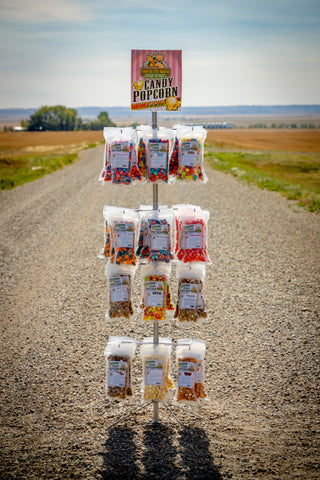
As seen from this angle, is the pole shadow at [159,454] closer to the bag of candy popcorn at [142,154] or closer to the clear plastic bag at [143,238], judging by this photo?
the clear plastic bag at [143,238]

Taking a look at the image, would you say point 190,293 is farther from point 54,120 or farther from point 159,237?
point 54,120

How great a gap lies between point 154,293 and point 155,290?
1.4 inches

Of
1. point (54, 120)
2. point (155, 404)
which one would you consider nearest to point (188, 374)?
point (155, 404)

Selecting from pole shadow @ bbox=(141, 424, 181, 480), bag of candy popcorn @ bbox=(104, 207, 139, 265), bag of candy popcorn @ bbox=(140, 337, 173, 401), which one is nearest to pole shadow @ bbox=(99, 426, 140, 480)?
pole shadow @ bbox=(141, 424, 181, 480)

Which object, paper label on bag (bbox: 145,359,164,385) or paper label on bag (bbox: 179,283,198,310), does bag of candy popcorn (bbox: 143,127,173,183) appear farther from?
paper label on bag (bbox: 145,359,164,385)

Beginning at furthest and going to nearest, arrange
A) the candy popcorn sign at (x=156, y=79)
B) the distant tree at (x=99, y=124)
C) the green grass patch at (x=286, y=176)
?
1. the distant tree at (x=99, y=124)
2. the green grass patch at (x=286, y=176)
3. the candy popcorn sign at (x=156, y=79)

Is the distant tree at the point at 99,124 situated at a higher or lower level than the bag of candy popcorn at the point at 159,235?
higher

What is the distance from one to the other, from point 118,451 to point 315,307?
182 inches

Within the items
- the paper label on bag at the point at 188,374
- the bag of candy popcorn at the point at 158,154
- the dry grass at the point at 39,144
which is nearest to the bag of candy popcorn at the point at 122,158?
the bag of candy popcorn at the point at 158,154

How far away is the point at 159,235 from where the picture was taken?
4.27 m

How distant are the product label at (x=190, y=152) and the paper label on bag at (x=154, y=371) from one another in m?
2.02

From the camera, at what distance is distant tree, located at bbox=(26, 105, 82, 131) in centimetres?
12525

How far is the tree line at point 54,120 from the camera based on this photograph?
12503 centimetres

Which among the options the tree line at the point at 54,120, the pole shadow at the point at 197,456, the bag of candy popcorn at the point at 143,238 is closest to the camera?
A: the pole shadow at the point at 197,456
